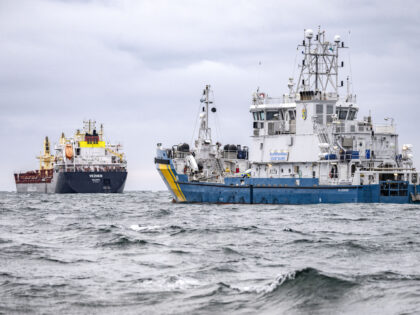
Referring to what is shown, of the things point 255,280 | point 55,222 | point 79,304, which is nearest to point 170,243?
point 255,280

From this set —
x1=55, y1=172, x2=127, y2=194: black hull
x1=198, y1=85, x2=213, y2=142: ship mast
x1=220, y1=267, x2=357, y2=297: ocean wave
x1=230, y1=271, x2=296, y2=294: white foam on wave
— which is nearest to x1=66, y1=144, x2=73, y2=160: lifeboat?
x1=55, y1=172, x2=127, y2=194: black hull

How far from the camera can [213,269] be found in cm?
1688

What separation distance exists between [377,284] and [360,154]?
109 ft

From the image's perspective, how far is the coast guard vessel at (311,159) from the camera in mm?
44531

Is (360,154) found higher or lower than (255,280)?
higher

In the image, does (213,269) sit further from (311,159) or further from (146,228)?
(311,159)

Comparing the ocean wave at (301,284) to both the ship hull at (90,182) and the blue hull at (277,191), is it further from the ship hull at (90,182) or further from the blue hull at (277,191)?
the ship hull at (90,182)

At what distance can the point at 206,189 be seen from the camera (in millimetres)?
51562

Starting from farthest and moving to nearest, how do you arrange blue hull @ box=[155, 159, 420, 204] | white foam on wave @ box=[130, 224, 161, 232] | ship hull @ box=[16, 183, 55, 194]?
ship hull @ box=[16, 183, 55, 194]
blue hull @ box=[155, 159, 420, 204]
white foam on wave @ box=[130, 224, 161, 232]

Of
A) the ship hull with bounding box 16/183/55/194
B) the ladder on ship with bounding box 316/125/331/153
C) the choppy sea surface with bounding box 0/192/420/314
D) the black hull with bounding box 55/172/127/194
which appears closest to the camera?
the choppy sea surface with bounding box 0/192/420/314

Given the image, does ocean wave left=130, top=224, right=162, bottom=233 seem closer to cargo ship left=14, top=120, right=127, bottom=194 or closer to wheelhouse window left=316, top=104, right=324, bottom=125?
wheelhouse window left=316, top=104, right=324, bottom=125

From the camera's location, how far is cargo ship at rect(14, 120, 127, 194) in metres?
99.6

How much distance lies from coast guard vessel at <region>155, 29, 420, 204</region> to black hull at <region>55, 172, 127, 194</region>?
149 feet

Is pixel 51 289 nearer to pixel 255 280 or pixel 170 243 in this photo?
pixel 255 280
